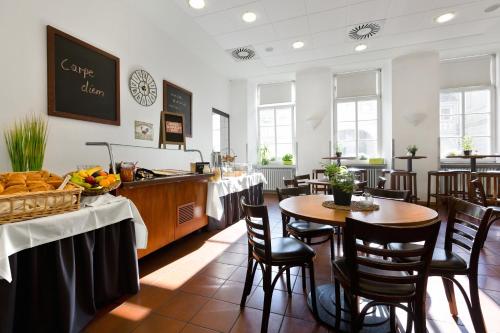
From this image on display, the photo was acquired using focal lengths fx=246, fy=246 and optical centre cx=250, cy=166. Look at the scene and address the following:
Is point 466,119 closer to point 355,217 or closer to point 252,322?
point 355,217

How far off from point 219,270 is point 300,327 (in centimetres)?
106

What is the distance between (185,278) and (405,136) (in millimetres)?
5686

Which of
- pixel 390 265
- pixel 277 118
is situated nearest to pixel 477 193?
pixel 390 265

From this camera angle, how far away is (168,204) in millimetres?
2748

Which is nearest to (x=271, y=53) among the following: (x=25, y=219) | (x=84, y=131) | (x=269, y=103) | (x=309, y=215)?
(x=269, y=103)

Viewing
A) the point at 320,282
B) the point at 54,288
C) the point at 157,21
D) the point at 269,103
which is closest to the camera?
the point at 54,288

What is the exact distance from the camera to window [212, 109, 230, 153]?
6250 mm

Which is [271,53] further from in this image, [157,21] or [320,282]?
[320,282]

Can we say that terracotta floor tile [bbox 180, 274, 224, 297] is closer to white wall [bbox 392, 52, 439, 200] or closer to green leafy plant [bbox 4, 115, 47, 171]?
green leafy plant [bbox 4, 115, 47, 171]

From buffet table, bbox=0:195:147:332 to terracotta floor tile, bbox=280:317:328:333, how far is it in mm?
1331

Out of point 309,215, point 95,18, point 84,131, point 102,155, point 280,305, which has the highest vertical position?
point 95,18

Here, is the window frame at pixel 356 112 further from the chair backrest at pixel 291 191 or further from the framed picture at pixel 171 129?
the framed picture at pixel 171 129

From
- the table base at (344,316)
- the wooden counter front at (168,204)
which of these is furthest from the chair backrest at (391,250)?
the wooden counter front at (168,204)

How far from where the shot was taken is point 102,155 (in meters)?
3.20
